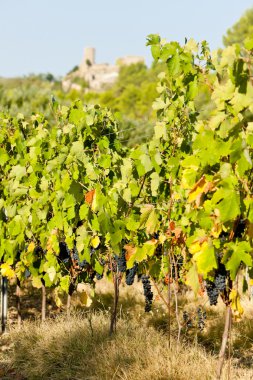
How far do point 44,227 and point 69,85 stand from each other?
95.3m

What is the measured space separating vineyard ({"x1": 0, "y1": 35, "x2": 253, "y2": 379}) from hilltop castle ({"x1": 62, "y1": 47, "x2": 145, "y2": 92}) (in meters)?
92.1

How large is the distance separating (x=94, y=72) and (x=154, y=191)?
10793 centimetres

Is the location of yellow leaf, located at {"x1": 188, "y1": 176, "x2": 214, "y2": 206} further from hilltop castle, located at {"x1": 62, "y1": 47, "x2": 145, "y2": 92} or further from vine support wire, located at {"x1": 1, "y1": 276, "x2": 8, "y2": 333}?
hilltop castle, located at {"x1": 62, "y1": 47, "x2": 145, "y2": 92}

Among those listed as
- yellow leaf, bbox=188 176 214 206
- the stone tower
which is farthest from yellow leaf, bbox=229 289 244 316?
the stone tower

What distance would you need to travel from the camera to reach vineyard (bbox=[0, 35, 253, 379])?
2.96 m

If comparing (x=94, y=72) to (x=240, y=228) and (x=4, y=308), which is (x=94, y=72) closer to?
(x=4, y=308)

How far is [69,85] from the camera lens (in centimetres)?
9888

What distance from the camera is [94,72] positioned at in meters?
109

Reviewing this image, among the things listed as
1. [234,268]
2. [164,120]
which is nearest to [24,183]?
[164,120]

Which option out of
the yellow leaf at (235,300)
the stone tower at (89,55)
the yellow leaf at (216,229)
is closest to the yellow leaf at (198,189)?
the yellow leaf at (216,229)

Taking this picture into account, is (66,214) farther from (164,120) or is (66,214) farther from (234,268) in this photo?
(234,268)

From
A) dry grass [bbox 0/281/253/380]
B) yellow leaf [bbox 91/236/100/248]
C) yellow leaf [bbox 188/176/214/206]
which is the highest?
yellow leaf [bbox 188/176/214/206]

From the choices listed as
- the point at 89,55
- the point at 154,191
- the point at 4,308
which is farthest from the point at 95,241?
the point at 89,55

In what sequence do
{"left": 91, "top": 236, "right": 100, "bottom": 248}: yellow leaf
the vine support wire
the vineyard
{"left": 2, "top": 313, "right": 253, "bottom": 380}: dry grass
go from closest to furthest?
the vineyard → {"left": 2, "top": 313, "right": 253, "bottom": 380}: dry grass → {"left": 91, "top": 236, "right": 100, "bottom": 248}: yellow leaf → the vine support wire
